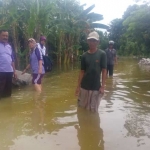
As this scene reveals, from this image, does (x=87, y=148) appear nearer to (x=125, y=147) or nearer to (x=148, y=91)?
(x=125, y=147)

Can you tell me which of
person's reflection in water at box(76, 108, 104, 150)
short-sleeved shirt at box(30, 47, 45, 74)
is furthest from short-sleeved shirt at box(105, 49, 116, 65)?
person's reflection in water at box(76, 108, 104, 150)

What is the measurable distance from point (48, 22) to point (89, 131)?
12827mm

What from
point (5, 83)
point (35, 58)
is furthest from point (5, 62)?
point (35, 58)

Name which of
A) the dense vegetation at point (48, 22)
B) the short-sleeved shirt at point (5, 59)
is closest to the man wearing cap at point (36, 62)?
the short-sleeved shirt at point (5, 59)

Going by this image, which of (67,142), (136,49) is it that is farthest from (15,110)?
(136,49)

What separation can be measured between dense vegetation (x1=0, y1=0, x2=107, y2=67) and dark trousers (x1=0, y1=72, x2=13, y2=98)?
7.74 m

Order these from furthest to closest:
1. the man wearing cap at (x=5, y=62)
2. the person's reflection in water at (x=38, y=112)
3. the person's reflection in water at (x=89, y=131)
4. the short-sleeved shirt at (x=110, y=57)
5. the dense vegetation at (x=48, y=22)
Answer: the dense vegetation at (x=48, y=22)
the short-sleeved shirt at (x=110, y=57)
the man wearing cap at (x=5, y=62)
the person's reflection in water at (x=38, y=112)
the person's reflection in water at (x=89, y=131)

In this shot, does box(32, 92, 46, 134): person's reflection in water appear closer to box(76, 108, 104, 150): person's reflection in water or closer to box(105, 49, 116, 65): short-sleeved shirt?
box(76, 108, 104, 150): person's reflection in water

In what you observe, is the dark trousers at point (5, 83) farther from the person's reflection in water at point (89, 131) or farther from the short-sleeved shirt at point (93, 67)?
the short-sleeved shirt at point (93, 67)

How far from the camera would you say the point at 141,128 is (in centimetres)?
413

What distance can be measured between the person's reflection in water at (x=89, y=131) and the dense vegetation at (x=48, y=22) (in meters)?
9.80

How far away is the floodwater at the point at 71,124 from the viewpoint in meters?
3.49

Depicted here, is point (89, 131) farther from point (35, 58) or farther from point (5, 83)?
point (35, 58)

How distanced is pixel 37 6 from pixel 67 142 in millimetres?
11661
